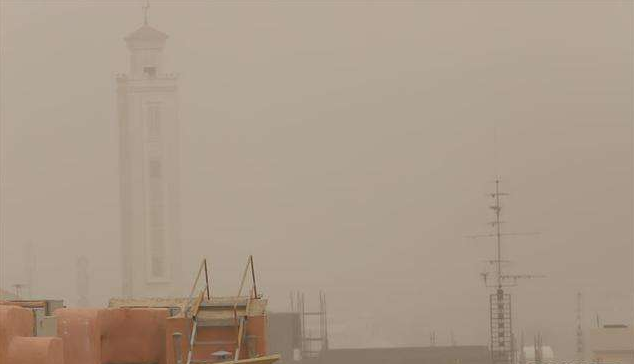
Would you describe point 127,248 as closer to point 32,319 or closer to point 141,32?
point 141,32

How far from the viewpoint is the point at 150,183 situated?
161 metres

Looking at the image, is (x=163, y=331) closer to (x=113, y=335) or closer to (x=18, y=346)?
(x=113, y=335)

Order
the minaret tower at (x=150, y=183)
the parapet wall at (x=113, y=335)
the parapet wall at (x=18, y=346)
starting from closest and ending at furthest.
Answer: the parapet wall at (x=18, y=346) < the parapet wall at (x=113, y=335) < the minaret tower at (x=150, y=183)

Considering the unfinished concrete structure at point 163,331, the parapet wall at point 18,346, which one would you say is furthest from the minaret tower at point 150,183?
the parapet wall at point 18,346

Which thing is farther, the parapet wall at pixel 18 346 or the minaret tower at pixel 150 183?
the minaret tower at pixel 150 183

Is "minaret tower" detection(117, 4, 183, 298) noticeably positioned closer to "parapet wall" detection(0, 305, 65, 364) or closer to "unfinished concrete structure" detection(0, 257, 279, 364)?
"unfinished concrete structure" detection(0, 257, 279, 364)

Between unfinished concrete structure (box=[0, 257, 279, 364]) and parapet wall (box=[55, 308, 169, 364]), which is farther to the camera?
unfinished concrete structure (box=[0, 257, 279, 364])

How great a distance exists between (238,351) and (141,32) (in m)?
150

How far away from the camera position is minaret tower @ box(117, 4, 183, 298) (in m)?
159

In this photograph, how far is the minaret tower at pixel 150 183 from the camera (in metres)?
159

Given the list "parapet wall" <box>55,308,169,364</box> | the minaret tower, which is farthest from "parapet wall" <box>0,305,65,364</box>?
the minaret tower

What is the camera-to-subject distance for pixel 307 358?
9469 cm

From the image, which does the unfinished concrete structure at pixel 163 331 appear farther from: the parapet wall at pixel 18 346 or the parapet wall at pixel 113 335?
the parapet wall at pixel 18 346

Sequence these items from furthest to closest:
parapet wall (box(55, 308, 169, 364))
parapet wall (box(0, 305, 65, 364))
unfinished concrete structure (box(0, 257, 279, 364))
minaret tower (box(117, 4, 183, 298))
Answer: minaret tower (box(117, 4, 183, 298)), unfinished concrete structure (box(0, 257, 279, 364)), parapet wall (box(55, 308, 169, 364)), parapet wall (box(0, 305, 65, 364))
